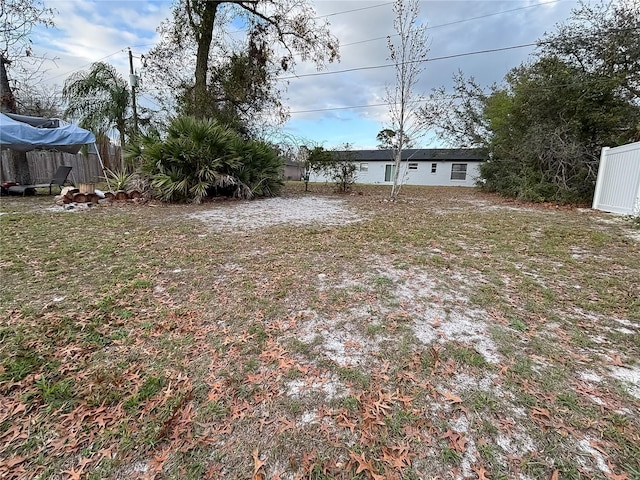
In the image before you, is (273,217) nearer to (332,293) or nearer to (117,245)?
(117,245)

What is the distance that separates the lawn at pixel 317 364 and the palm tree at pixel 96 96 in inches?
415

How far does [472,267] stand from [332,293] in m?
1.67

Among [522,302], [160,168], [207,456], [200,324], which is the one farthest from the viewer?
[160,168]

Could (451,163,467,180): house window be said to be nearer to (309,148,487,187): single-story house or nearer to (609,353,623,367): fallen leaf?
(309,148,487,187): single-story house

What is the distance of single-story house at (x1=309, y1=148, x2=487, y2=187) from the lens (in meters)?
21.3

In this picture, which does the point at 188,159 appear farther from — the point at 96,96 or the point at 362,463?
the point at 362,463

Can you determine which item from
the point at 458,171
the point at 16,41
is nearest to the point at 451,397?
the point at 16,41

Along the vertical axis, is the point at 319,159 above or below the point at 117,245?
above

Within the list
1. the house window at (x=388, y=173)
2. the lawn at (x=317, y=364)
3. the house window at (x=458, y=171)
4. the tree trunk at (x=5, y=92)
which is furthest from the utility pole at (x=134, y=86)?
the house window at (x=458, y=171)

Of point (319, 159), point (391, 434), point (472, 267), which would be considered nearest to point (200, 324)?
point (391, 434)

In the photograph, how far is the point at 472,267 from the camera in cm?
341

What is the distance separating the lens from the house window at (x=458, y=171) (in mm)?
21609

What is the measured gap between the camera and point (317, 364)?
1.83 metres

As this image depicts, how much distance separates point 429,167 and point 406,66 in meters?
14.6
